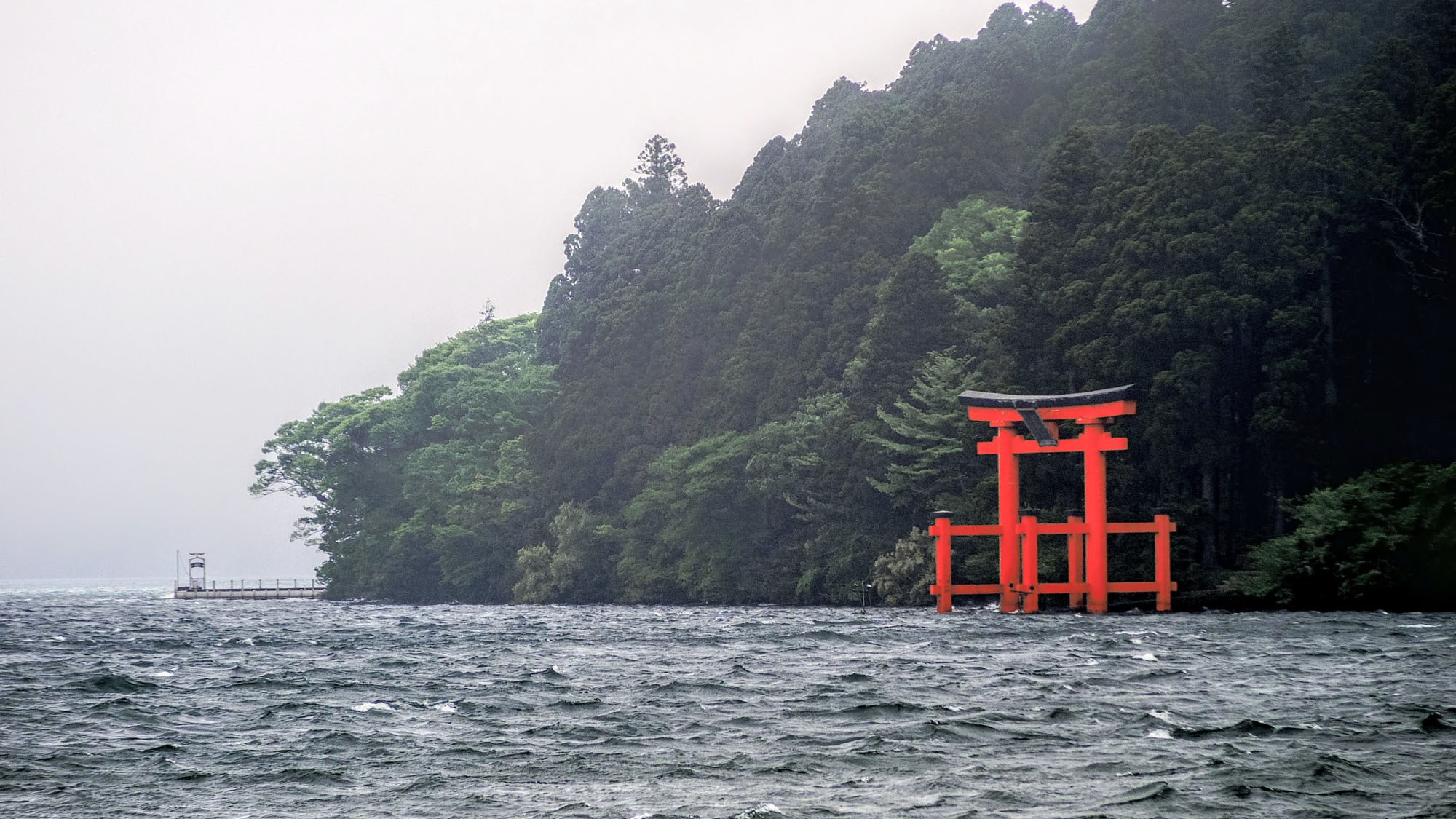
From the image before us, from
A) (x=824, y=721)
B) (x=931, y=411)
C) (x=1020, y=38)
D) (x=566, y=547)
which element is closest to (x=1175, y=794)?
(x=824, y=721)

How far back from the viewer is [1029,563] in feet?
133

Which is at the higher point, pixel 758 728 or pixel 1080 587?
pixel 1080 587

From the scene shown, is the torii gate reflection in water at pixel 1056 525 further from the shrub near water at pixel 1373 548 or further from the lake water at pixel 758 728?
the lake water at pixel 758 728

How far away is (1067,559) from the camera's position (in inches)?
1778

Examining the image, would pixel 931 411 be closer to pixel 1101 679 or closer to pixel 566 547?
pixel 566 547

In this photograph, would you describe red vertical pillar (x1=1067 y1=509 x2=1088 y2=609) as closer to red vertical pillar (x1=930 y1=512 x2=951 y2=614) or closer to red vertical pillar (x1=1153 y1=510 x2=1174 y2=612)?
red vertical pillar (x1=1153 y1=510 x2=1174 y2=612)

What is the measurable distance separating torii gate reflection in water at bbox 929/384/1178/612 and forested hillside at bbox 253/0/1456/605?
3521 mm

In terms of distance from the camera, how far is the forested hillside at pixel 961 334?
4481cm

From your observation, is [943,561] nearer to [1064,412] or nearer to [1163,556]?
[1064,412]

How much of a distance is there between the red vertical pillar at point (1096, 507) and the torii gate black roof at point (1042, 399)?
631 millimetres

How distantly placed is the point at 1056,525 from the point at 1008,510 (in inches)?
52.8

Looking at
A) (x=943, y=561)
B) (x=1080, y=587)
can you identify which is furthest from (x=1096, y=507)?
(x=943, y=561)

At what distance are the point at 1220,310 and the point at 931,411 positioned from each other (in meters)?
12.2

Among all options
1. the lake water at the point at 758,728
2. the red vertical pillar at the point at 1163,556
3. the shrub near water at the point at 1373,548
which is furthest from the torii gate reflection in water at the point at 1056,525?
the lake water at the point at 758,728
